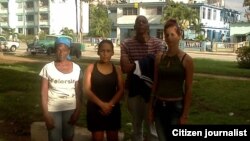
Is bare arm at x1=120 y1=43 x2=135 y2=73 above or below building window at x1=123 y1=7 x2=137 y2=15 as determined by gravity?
below

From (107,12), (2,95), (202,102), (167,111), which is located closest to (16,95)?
(2,95)

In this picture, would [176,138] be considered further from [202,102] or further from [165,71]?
[202,102]

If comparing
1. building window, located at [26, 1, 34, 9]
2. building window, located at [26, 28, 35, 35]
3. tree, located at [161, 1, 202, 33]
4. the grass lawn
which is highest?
building window, located at [26, 1, 34, 9]

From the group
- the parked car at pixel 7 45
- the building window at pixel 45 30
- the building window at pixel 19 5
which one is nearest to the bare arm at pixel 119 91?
the parked car at pixel 7 45

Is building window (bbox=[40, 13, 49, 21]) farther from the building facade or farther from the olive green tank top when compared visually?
the olive green tank top

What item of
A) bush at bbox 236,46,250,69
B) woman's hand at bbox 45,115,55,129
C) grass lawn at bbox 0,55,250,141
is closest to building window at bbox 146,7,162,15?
bush at bbox 236,46,250,69

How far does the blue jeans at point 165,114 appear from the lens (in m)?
3.95

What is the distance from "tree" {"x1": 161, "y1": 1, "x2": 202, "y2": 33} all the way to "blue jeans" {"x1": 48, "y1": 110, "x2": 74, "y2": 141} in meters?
43.6

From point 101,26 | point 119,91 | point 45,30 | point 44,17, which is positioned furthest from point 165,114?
point 44,17

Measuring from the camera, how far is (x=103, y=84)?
171 inches

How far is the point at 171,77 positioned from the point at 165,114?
0.40 m

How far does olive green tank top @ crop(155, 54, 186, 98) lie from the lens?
3.87m

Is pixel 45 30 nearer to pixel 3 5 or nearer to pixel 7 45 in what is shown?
pixel 3 5

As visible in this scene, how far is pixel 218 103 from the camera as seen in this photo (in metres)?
8.82
